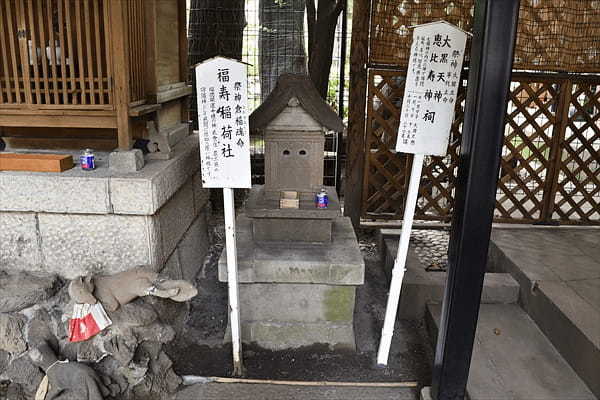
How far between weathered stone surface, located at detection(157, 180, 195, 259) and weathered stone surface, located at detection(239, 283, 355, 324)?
32.9 inches

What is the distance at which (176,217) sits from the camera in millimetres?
5109

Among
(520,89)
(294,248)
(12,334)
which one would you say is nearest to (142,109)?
(294,248)

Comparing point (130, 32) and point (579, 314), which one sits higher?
point (130, 32)

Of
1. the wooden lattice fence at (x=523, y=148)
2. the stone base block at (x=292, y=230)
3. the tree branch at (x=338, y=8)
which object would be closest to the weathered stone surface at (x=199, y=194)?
Result: the stone base block at (x=292, y=230)

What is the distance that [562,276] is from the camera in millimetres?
4938

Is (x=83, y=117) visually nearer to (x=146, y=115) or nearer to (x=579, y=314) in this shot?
(x=146, y=115)

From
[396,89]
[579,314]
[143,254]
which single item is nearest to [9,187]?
[143,254]

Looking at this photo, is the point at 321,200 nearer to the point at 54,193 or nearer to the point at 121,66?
the point at 121,66

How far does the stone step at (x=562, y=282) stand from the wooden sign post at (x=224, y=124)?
9.22ft

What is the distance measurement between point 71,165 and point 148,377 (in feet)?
6.21

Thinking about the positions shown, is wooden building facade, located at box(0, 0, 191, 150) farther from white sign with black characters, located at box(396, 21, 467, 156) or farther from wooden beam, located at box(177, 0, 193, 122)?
A: white sign with black characters, located at box(396, 21, 467, 156)

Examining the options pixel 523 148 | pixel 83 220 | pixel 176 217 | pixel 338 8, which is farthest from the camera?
pixel 338 8

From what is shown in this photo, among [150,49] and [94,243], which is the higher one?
[150,49]

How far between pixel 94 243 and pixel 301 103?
6.75 ft
